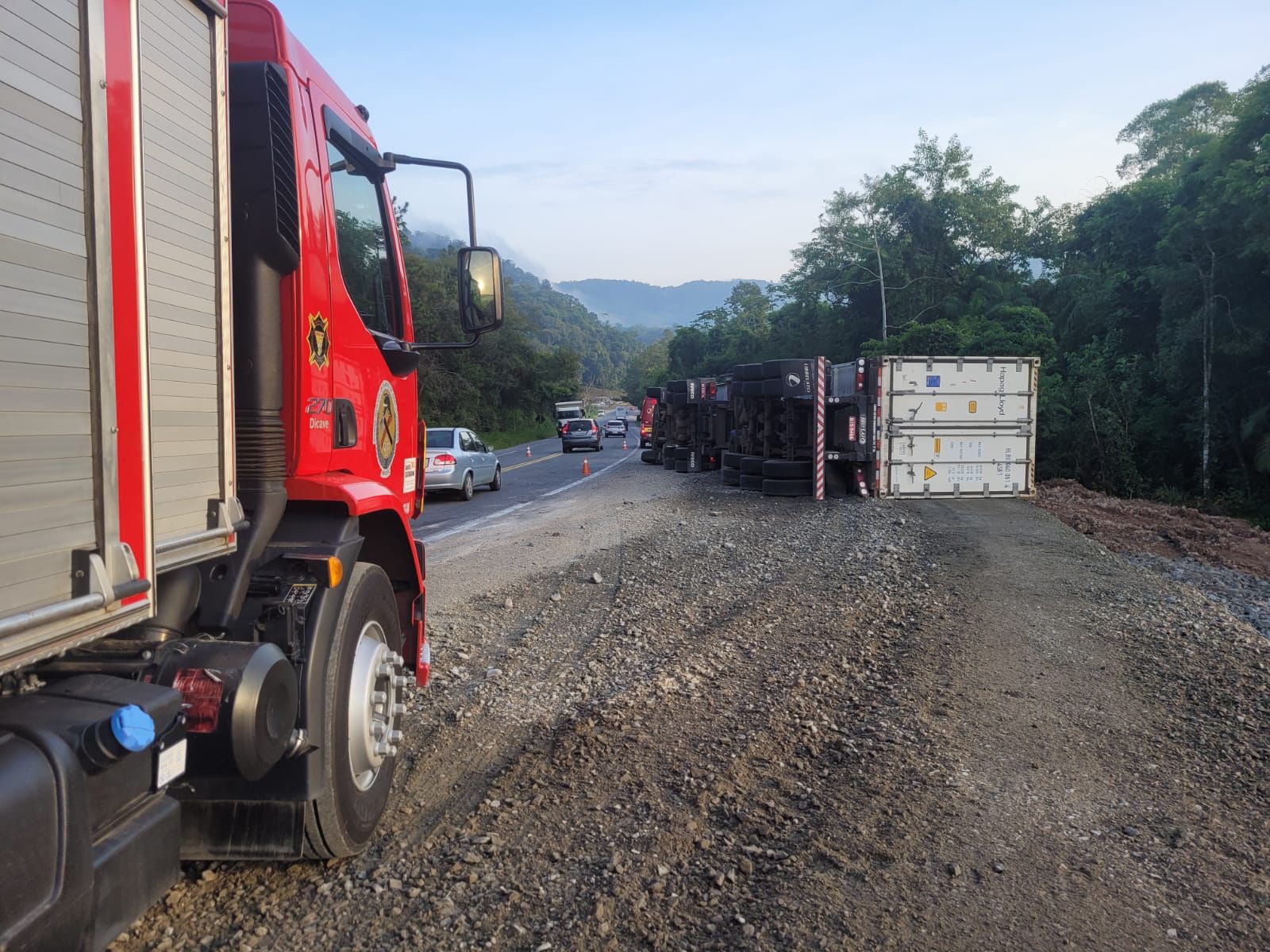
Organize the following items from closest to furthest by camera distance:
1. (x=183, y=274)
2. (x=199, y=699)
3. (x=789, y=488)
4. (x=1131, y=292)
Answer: (x=199, y=699)
(x=183, y=274)
(x=789, y=488)
(x=1131, y=292)

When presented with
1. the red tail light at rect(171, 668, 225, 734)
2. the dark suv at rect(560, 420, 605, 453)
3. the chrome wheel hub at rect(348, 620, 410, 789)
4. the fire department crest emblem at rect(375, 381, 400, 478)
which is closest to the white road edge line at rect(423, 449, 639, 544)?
the fire department crest emblem at rect(375, 381, 400, 478)

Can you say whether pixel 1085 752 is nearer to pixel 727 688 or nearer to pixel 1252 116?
pixel 727 688

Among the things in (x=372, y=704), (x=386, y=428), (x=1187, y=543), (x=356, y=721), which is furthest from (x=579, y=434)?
Answer: (x=356, y=721)

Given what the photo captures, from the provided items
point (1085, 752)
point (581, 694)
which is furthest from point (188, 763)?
point (1085, 752)

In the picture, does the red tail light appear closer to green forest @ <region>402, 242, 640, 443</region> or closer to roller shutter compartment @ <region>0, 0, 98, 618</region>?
roller shutter compartment @ <region>0, 0, 98, 618</region>

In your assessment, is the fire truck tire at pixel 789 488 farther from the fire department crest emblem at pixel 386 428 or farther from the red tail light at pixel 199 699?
the red tail light at pixel 199 699

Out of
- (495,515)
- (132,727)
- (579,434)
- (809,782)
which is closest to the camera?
(132,727)

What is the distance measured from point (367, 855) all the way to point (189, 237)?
2.31 m

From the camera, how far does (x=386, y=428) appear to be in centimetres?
428

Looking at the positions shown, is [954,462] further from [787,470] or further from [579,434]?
[579,434]

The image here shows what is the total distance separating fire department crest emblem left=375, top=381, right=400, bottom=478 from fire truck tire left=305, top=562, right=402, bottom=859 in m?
0.63

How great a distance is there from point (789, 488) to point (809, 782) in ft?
39.3

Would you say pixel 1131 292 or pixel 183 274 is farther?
pixel 1131 292

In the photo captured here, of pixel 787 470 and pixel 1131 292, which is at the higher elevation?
pixel 1131 292
